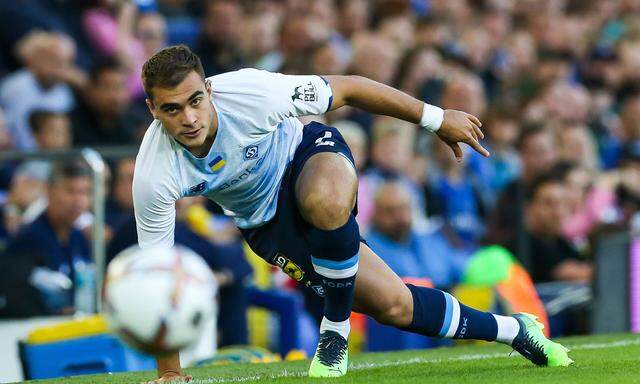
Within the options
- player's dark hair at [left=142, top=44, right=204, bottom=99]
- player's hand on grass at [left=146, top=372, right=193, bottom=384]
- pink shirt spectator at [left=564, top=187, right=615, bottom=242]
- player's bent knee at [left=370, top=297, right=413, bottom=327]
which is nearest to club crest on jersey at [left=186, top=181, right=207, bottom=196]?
player's dark hair at [left=142, top=44, right=204, bottom=99]

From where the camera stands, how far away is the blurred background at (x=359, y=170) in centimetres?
912

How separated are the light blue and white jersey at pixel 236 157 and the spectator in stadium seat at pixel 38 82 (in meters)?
4.72

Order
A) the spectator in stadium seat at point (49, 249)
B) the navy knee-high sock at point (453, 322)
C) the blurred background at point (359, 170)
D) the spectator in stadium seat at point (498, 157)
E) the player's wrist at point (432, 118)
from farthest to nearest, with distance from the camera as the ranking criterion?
1. the spectator in stadium seat at point (498, 157)
2. the blurred background at point (359, 170)
3. the spectator in stadium seat at point (49, 249)
4. the navy knee-high sock at point (453, 322)
5. the player's wrist at point (432, 118)

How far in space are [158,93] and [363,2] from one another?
9.45 m

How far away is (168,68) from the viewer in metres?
5.37

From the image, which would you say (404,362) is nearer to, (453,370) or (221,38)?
(453,370)

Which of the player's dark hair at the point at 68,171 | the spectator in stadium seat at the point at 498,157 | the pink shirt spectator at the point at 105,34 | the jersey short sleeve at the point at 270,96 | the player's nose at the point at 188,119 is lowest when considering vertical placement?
the player's nose at the point at 188,119

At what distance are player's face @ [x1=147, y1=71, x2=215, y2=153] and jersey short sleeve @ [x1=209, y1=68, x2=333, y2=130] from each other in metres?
0.25

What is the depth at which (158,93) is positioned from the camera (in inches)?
212

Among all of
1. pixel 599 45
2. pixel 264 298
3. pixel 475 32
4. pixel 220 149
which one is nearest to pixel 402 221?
pixel 264 298

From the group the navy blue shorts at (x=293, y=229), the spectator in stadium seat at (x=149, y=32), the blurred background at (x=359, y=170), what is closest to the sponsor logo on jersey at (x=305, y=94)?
the navy blue shorts at (x=293, y=229)

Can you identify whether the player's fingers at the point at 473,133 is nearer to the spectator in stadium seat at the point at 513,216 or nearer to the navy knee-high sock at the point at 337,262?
the navy knee-high sock at the point at 337,262

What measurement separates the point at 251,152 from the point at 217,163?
19 cm

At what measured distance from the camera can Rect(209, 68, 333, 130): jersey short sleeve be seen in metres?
5.70
